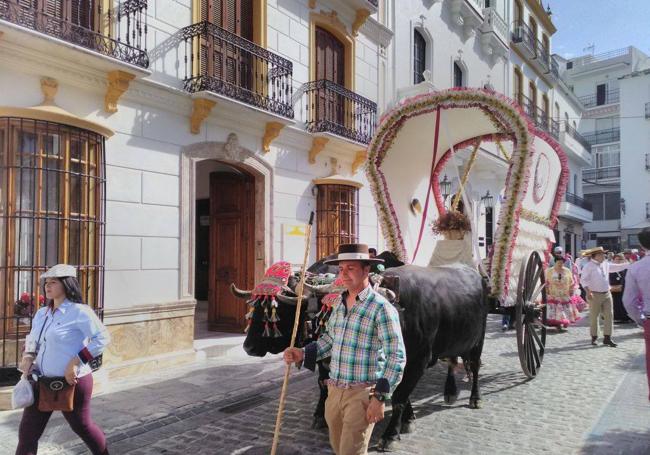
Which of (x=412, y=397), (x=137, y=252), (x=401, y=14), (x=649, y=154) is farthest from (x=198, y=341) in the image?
(x=649, y=154)

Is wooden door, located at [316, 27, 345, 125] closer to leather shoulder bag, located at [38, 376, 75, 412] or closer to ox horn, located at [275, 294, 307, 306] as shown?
ox horn, located at [275, 294, 307, 306]

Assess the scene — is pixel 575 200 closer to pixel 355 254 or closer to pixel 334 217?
pixel 334 217

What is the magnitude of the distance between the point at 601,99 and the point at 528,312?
4013 cm

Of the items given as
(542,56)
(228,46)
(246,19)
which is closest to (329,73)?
(246,19)

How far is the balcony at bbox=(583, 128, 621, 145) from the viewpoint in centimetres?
3906

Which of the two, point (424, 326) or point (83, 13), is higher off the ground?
point (83, 13)

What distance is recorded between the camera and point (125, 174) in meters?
7.62

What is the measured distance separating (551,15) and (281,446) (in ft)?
90.9

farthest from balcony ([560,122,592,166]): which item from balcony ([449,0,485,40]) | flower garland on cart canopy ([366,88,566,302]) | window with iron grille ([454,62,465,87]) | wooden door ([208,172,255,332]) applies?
flower garland on cart canopy ([366,88,566,302])

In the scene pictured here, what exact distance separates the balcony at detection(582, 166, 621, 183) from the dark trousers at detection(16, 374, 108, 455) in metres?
41.7

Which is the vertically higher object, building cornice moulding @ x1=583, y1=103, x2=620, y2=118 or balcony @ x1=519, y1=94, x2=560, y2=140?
building cornice moulding @ x1=583, y1=103, x2=620, y2=118

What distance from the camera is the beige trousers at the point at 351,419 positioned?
319cm

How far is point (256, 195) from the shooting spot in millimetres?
10148

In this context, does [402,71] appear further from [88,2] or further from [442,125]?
[88,2]
